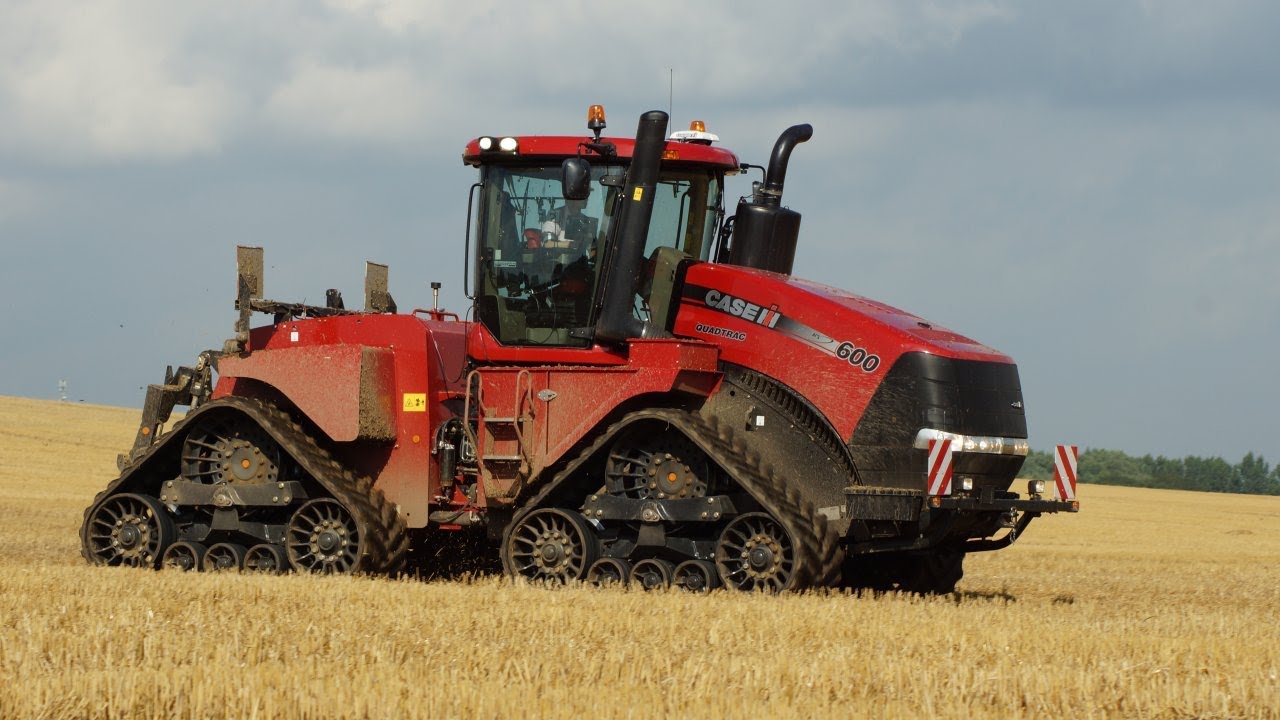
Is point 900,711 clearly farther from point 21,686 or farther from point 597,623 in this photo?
point 21,686

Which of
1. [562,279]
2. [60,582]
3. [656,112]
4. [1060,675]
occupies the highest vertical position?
[656,112]

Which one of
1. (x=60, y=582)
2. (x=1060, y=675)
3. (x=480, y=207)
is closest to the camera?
(x=1060, y=675)

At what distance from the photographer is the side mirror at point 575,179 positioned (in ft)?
36.2

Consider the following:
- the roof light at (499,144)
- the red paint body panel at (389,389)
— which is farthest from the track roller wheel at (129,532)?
the roof light at (499,144)

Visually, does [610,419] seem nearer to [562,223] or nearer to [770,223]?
[562,223]

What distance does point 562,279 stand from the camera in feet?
38.9

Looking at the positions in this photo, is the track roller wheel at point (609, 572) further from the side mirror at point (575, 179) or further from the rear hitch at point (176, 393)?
the rear hitch at point (176, 393)

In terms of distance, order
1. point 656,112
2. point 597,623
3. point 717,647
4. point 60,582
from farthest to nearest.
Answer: point 656,112, point 60,582, point 597,623, point 717,647

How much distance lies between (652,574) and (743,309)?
1937mm

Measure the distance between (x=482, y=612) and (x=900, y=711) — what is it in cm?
338

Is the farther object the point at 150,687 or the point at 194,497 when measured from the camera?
the point at 194,497

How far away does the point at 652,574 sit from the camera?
1093cm

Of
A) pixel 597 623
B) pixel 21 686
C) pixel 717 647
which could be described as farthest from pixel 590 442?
pixel 21 686

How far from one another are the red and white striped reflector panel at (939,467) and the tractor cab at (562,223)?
7.60 ft
